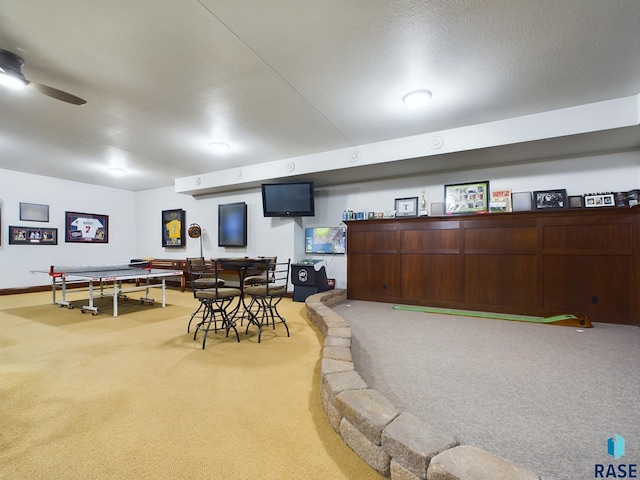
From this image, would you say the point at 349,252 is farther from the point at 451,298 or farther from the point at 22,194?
the point at 22,194

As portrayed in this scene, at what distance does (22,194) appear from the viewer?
657 centimetres

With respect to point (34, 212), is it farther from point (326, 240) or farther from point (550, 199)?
point (550, 199)

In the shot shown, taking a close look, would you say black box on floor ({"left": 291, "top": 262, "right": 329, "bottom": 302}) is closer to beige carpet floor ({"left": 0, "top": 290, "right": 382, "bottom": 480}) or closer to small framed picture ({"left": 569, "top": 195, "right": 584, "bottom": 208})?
beige carpet floor ({"left": 0, "top": 290, "right": 382, "bottom": 480})

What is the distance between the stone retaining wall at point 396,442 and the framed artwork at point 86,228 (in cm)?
867

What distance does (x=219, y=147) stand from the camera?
15.5 feet

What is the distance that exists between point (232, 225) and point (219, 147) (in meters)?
2.50

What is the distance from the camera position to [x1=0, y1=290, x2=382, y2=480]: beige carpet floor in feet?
4.31

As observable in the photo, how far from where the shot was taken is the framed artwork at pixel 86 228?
732cm

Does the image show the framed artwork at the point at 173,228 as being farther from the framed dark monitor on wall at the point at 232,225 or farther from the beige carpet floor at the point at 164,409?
the beige carpet floor at the point at 164,409

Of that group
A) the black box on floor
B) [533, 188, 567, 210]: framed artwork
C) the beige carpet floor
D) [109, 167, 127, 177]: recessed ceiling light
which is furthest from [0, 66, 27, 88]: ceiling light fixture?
[533, 188, 567, 210]: framed artwork

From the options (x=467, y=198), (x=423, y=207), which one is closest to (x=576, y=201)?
(x=467, y=198)

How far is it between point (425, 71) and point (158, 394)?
3.58 metres

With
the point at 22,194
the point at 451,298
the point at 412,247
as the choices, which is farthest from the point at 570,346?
the point at 22,194

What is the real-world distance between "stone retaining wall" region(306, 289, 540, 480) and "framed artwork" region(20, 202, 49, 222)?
8.55 m
